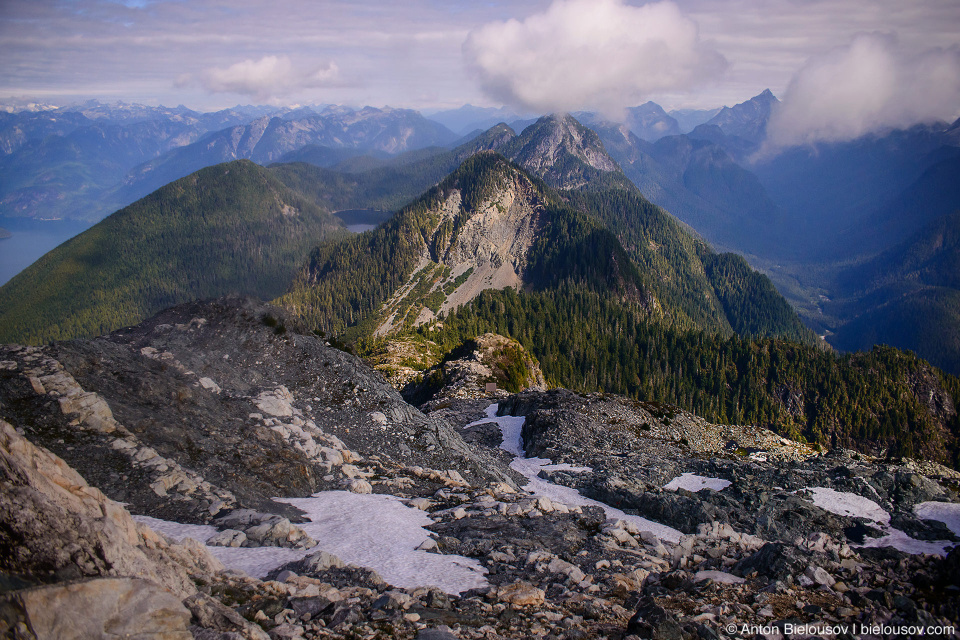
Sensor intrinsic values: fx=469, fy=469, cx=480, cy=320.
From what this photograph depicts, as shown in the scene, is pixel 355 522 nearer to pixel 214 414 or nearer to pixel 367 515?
pixel 367 515

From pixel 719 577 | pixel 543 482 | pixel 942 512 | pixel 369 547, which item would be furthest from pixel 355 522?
pixel 942 512

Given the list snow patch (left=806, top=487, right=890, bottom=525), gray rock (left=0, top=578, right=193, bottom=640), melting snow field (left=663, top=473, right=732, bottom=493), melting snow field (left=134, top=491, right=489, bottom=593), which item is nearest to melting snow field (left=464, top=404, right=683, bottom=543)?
melting snow field (left=663, top=473, right=732, bottom=493)

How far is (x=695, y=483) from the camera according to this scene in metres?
35.8

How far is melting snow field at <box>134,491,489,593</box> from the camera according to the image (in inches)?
594

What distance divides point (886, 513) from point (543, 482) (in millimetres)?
20549

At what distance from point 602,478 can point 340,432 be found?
1808cm

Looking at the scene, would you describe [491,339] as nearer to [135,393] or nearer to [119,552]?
[135,393]

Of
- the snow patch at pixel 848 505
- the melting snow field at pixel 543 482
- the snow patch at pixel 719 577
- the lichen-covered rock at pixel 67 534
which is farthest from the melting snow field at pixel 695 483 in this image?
the lichen-covered rock at pixel 67 534

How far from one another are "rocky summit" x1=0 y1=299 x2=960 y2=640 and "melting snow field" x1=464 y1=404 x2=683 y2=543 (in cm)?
32

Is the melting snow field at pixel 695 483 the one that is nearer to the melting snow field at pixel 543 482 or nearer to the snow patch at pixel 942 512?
the melting snow field at pixel 543 482

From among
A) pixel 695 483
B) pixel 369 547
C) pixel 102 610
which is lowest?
pixel 695 483

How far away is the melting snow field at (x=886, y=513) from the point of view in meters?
22.2

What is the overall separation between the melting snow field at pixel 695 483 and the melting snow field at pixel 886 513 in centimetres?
560

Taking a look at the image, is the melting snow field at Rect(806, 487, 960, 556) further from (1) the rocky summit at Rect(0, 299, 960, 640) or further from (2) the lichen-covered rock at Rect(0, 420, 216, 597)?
(2) the lichen-covered rock at Rect(0, 420, 216, 597)
